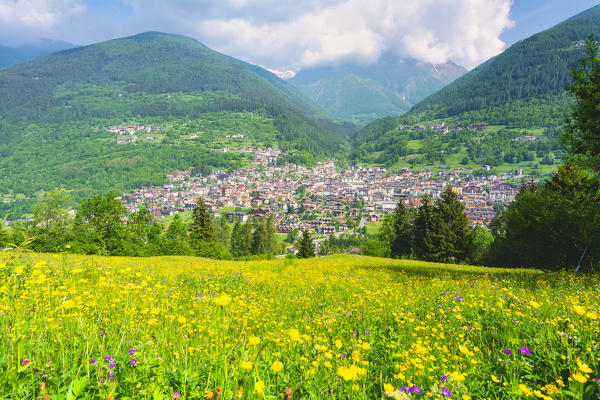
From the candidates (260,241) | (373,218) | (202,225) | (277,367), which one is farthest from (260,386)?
(373,218)

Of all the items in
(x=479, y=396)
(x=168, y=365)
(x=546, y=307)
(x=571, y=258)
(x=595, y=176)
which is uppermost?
(x=595, y=176)

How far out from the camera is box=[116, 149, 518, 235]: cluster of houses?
135625 mm

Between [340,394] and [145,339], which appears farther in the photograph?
[145,339]

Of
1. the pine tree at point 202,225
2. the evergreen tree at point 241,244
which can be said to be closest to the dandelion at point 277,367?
the pine tree at point 202,225

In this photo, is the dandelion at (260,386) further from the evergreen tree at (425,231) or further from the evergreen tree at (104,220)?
the evergreen tree at (425,231)

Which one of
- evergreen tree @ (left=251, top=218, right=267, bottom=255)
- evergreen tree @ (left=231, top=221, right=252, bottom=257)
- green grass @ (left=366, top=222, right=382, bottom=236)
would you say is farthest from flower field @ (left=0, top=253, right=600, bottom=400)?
green grass @ (left=366, top=222, right=382, bottom=236)

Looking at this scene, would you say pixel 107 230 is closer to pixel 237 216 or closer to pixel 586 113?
pixel 586 113

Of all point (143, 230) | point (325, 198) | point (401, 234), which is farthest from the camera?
point (325, 198)

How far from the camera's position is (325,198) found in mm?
179875

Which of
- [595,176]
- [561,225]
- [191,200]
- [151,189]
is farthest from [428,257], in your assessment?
[151,189]

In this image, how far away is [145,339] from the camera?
97.3 inches

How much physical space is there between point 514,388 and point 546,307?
3.14 meters

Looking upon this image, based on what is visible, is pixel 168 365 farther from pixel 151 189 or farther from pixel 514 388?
pixel 151 189

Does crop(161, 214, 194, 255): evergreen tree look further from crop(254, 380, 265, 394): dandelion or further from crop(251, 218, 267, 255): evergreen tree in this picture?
crop(254, 380, 265, 394): dandelion
